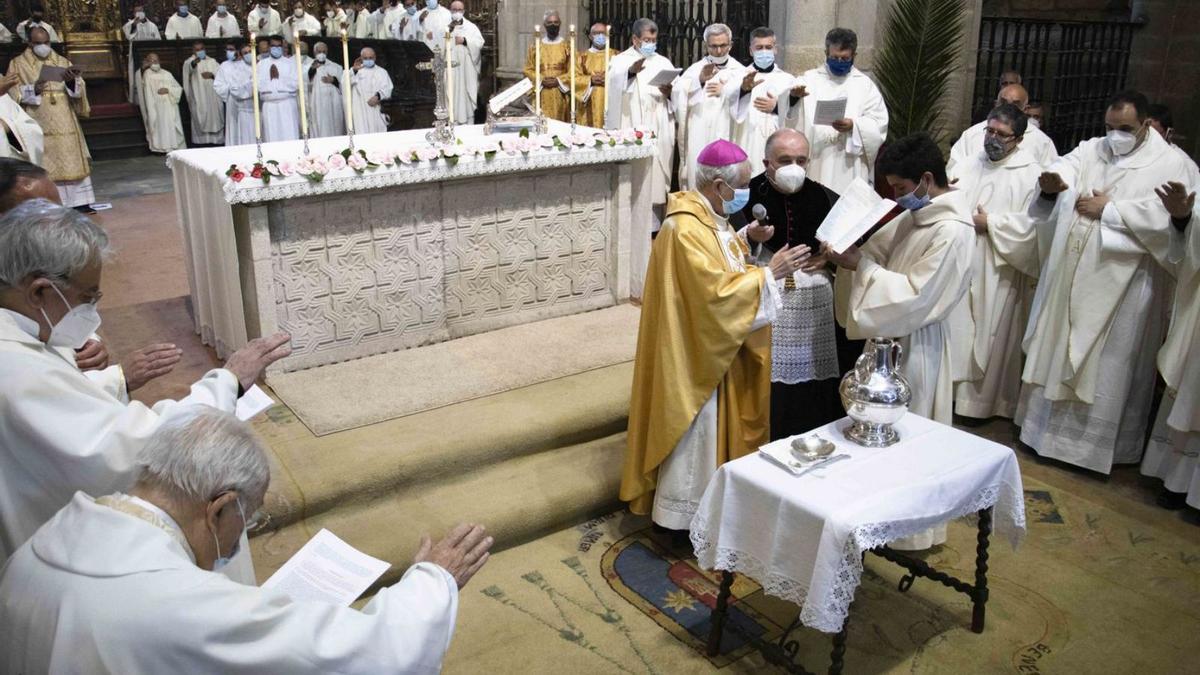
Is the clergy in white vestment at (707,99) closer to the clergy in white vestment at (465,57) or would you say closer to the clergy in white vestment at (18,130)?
the clergy in white vestment at (18,130)

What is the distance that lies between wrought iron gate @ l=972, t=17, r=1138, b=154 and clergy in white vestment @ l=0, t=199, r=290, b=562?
27.8ft

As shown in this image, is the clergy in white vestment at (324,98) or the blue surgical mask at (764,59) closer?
the blue surgical mask at (764,59)

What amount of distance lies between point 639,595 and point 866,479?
1313 millimetres

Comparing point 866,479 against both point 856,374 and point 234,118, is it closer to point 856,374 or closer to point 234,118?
point 856,374

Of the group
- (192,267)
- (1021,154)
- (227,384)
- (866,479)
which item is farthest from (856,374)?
(192,267)

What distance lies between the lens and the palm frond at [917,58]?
28.1 ft

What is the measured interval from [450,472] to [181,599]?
123 inches

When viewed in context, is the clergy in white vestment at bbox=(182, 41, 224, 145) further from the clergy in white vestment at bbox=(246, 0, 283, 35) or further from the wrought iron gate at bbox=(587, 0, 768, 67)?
the wrought iron gate at bbox=(587, 0, 768, 67)

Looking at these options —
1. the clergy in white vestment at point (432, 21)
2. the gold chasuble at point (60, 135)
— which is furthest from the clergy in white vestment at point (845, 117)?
the clergy in white vestment at point (432, 21)

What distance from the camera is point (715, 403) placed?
4.42 metres

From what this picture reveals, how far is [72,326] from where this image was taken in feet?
9.07

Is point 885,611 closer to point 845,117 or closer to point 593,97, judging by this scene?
point 845,117

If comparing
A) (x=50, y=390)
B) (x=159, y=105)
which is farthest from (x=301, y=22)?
(x=50, y=390)

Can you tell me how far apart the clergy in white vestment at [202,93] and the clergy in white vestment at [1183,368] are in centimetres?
1450
